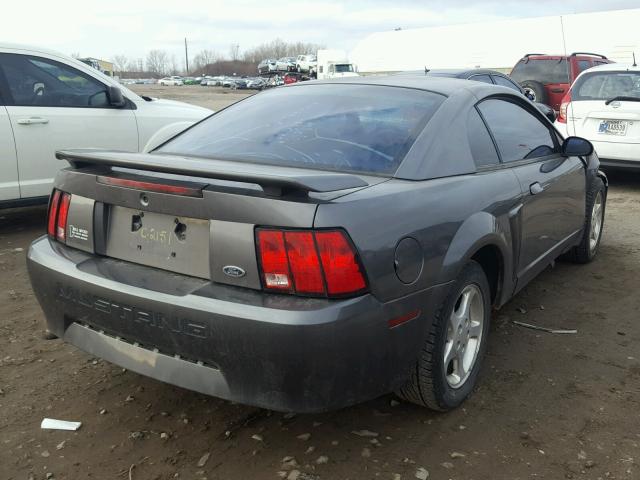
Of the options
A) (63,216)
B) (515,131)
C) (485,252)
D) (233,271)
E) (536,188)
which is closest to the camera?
(233,271)

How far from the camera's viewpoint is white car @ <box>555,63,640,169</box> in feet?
25.1

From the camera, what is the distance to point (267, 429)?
2707mm

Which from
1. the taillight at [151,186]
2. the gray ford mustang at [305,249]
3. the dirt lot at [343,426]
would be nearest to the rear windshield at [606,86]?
the dirt lot at [343,426]

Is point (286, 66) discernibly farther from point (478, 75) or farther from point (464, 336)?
point (464, 336)

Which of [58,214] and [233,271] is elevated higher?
[58,214]

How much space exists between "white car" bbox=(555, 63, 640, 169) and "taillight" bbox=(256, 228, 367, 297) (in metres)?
6.71

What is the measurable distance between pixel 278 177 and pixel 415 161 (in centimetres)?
82

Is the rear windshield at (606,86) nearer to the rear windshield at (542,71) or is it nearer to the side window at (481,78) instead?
the side window at (481,78)

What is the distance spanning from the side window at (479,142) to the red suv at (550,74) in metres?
9.42

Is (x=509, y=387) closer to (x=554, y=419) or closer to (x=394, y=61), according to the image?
(x=554, y=419)

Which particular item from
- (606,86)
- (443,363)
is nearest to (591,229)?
(443,363)

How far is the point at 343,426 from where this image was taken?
2748mm

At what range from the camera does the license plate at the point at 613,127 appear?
25.3ft

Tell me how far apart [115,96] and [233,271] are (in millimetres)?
4345
